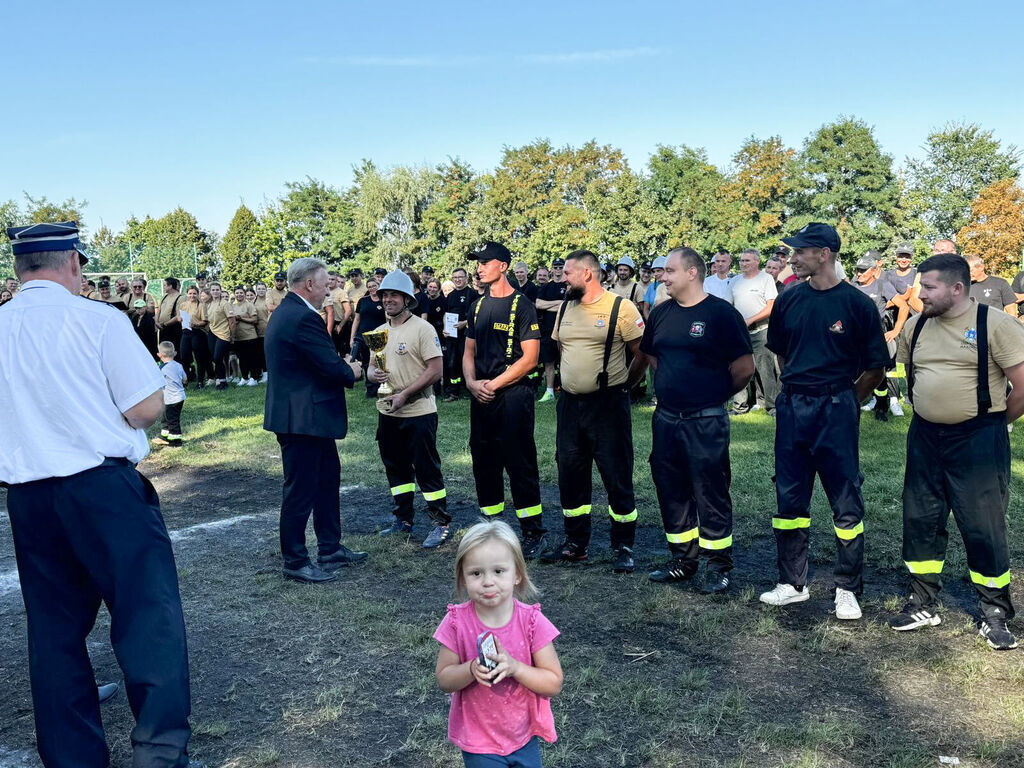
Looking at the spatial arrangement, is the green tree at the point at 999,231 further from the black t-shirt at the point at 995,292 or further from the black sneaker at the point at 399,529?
the black sneaker at the point at 399,529

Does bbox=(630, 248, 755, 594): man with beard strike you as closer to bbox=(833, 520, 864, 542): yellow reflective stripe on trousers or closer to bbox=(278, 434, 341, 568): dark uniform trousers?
bbox=(833, 520, 864, 542): yellow reflective stripe on trousers

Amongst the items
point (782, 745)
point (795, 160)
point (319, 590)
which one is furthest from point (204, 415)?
point (795, 160)

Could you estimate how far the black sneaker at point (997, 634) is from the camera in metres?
4.64

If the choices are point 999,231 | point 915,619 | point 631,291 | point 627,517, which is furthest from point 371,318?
point 999,231

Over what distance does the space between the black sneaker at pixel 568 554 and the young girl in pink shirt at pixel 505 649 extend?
3651mm

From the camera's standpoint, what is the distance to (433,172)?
66.2 metres

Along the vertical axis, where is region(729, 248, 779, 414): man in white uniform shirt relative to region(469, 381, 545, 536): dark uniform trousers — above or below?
above

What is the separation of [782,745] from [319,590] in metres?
3.27

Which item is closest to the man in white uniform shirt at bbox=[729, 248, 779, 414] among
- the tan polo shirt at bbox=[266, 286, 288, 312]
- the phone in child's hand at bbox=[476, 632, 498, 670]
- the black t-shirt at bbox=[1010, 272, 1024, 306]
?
the black t-shirt at bbox=[1010, 272, 1024, 306]

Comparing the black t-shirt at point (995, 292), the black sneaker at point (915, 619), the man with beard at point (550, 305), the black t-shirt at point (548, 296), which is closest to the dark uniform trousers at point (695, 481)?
the black sneaker at point (915, 619)

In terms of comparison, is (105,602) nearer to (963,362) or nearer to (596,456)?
(596,456)

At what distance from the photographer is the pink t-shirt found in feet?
8.89

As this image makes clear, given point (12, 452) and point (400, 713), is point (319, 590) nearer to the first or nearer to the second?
point (400, 713)

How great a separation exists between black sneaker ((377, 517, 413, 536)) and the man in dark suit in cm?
101
